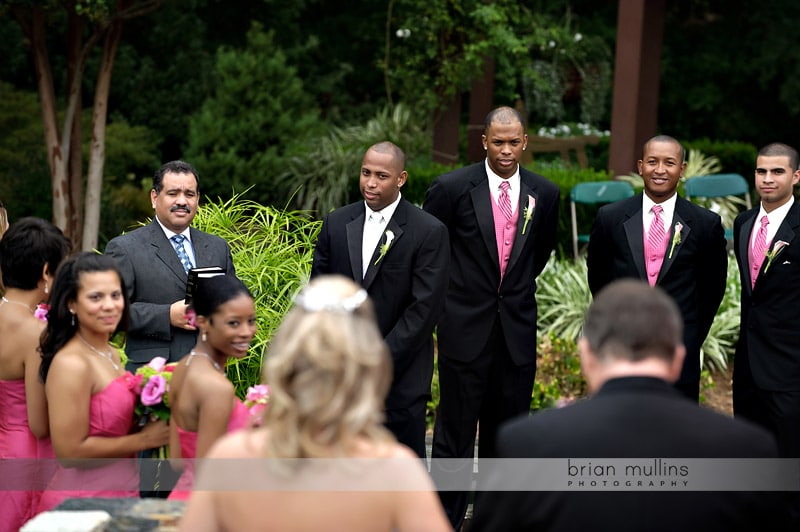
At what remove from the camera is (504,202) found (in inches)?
261

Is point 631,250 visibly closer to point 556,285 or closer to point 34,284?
point 34,284

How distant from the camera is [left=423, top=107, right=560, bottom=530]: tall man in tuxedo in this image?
6578 millimetres

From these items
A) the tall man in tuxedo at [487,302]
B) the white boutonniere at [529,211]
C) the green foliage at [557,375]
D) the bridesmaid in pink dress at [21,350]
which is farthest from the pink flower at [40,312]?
the green foliage at [557,375]

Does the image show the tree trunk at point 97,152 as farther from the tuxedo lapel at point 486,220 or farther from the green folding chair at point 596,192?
the tuxedo lapel at point 486,220

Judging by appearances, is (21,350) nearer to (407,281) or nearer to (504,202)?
(407,281)

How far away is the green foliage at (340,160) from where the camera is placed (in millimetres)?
14172

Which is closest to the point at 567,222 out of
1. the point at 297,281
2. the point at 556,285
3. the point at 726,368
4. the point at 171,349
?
the point at 556,285

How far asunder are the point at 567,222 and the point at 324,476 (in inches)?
386

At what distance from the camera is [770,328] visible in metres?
6.43

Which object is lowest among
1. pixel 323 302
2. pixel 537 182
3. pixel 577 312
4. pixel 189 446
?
pixel 577 312

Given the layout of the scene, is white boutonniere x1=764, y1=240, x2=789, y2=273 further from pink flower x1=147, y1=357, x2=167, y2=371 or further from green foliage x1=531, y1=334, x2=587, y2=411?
pink flower x1=147, y1=357, x2=167, y2=371

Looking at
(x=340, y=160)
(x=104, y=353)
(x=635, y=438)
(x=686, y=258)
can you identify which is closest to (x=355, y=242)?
(x=686, y=258)

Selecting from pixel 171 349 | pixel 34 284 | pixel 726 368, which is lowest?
pixel 726 368

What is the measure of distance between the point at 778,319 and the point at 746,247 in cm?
47
